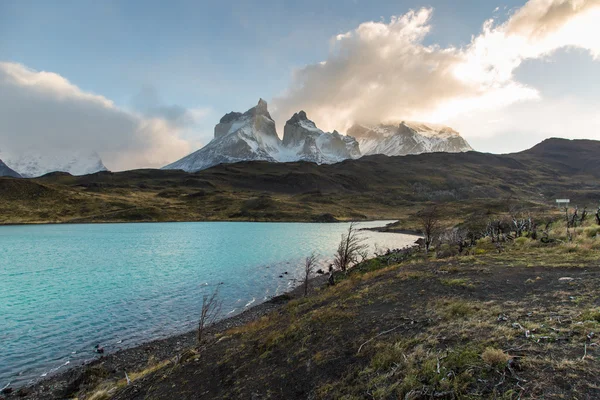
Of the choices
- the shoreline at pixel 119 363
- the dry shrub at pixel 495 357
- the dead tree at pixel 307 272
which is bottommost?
the shoreline at pixel 119 363

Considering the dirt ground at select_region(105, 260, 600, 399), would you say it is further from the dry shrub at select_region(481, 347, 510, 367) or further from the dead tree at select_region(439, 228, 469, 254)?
the dead tree at select_region(439, 228, 469, 254)

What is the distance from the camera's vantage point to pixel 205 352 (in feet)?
56.0

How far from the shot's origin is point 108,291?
3884 cm

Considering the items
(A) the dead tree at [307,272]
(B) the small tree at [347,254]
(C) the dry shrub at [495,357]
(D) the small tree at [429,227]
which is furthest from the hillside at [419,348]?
(D) the small tree at [429,227]

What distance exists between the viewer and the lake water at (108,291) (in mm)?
24375

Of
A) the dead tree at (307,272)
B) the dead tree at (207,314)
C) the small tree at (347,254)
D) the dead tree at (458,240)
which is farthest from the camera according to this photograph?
the dead tree at (458,240)

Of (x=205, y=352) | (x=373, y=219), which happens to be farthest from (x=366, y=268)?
(x=373, y=219)

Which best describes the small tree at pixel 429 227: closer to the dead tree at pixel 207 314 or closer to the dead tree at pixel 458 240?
the dead tree at pixel 458 240

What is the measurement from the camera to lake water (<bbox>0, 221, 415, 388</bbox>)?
24.4 meters

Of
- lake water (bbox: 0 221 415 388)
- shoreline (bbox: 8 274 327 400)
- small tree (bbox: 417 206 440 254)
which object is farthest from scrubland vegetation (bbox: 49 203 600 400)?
small tree (bbox: 417 206 440 254)

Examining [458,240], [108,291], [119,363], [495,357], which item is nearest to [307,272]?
[119,363]

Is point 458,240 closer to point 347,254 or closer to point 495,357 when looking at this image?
point 347,254

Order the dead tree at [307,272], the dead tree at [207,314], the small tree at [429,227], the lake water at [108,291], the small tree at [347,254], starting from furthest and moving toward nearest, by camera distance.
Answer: the small tree at [429,227]
the small tree at [347,254]
the dead tree at [307,272]
the lake water at [108,291]
the dead tree at [207,314]

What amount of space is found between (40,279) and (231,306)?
98.4 feet
